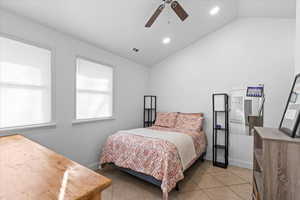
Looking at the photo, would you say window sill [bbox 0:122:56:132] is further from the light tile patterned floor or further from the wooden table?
the light tile patterned floor

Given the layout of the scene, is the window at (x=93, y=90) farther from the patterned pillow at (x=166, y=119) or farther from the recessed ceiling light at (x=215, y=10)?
the recessed ceiling light at (x=215, y=10)

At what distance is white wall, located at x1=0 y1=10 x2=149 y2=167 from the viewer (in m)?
2.12

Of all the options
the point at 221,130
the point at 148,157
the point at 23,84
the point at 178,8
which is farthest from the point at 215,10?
the point at 23,84

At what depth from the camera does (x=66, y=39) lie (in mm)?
2555

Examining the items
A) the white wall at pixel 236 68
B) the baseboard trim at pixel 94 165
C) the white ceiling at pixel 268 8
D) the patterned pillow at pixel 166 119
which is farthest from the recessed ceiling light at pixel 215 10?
the baseboard trim at pixel 94 165

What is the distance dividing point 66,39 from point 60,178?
248 centimetres

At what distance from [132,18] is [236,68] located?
8.08 feet

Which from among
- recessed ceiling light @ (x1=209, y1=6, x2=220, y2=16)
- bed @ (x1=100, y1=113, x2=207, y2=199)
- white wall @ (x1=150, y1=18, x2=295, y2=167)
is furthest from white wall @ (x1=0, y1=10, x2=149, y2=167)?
recessed ceiling light @ (x1=209, y1=6, x2=220, y2=16)

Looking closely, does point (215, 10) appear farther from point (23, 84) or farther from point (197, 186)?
point (23, 84)

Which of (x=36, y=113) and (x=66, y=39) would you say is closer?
(x=36, y=113)

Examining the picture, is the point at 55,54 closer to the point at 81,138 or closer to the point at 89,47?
the point at 89,47

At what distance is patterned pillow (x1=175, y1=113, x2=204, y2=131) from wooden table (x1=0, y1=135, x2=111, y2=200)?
9.44 ft

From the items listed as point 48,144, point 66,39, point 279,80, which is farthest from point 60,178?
point 279,80

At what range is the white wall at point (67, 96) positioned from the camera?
212cm
